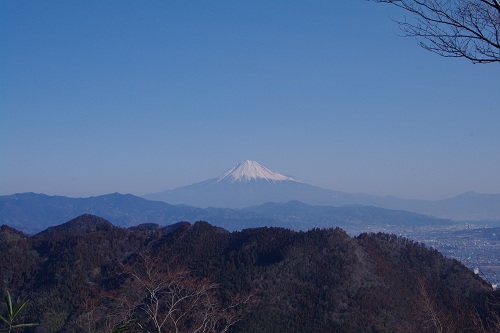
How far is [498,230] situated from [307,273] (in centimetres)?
2999

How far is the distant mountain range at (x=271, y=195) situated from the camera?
4122 inches

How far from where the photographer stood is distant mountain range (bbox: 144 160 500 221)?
4122 inches

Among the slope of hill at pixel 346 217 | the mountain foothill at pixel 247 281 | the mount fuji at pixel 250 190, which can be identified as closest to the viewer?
the mountain foothill at pixel 247 281

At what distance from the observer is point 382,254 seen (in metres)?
22.3

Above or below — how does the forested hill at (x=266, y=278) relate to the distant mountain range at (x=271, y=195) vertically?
below

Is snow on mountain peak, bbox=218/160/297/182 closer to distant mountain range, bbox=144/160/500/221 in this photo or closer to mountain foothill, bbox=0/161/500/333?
distant mountain range, bbox=144/160/500/221

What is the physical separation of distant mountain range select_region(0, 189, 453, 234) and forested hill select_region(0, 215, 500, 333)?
3843 centimetres

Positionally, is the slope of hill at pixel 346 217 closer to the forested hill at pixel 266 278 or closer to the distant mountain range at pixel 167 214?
the distant mountain range at pixel 167 214

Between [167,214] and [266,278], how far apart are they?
57313 millimetres

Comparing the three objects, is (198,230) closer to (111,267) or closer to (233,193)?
(111,267)

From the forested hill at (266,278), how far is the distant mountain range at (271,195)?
80.3m

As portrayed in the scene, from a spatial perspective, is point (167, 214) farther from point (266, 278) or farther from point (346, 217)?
point (266, 278)

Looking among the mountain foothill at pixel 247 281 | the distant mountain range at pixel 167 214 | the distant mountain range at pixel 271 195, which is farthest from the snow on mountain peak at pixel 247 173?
the mountain foothill at pixel 247 281

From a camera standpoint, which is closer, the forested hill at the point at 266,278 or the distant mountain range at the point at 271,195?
the forested hill at the point at 266,278
